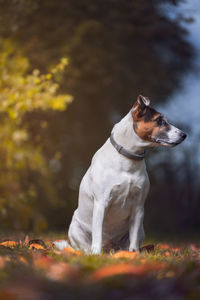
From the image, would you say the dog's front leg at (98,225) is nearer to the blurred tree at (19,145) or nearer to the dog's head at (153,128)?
the dog's head at (153,128)

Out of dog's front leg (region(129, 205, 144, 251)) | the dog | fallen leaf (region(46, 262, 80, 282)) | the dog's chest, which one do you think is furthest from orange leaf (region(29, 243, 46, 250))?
fallen leaf (region(46, 262, 80, 282))

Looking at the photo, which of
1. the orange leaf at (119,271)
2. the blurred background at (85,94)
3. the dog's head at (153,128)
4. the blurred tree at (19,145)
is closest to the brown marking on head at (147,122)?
the dog's head at (153,128)

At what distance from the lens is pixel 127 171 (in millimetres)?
3455

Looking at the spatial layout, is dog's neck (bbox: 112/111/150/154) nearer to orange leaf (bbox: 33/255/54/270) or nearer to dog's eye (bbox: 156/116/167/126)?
dog's eye (bbox: 156/116/167/126)

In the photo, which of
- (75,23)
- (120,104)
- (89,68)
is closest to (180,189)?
(120,104)

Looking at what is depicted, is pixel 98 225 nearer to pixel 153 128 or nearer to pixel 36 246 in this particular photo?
pixel 36 246

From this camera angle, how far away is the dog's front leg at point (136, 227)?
11.7ft

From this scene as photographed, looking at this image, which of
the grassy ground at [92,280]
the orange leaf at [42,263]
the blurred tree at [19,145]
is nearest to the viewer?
the grassy ground at [92,280]

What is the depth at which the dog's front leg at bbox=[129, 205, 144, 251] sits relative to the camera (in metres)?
3.58

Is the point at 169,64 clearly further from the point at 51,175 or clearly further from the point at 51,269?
the point at 51,269

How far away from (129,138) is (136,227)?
81cm

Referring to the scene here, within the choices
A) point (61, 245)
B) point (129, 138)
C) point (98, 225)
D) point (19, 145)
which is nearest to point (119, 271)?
point (98, 225)

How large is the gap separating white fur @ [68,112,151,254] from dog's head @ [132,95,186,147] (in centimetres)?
6

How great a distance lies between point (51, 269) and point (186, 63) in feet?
29.0
